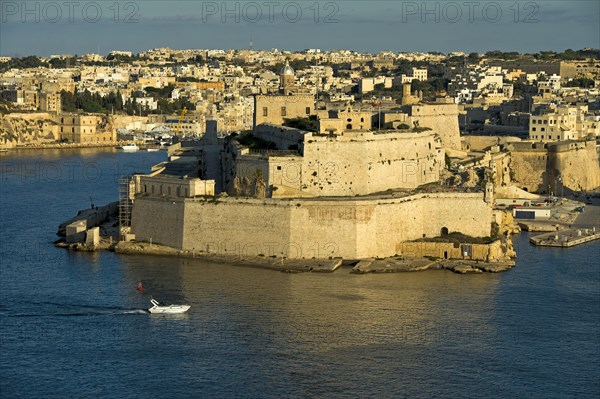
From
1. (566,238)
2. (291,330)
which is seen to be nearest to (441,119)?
(566,238)

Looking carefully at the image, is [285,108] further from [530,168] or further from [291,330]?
[291,330]

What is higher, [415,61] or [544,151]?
[415,61]

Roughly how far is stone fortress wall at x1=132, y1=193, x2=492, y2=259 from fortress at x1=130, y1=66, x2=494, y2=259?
2 centimetres

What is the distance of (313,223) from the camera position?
969 inches

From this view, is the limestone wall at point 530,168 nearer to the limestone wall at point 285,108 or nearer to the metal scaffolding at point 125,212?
the limestone wall at point 285,108

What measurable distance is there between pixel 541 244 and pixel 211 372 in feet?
37.4

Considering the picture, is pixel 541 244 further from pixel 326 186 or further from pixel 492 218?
pixel 326 186

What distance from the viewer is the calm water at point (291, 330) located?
17328 mm

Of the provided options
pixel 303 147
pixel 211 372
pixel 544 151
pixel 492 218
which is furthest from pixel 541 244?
pixel 211 372

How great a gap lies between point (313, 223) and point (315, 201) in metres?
0.43

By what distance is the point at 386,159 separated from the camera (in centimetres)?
2694

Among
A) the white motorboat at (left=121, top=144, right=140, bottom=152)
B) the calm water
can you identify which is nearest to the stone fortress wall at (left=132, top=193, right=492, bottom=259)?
the calm water

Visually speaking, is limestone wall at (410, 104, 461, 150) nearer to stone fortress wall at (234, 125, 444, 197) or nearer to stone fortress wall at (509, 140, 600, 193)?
stone fortress wall at (509, 140, 600, 193)

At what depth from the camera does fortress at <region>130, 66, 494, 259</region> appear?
80.8 ft
